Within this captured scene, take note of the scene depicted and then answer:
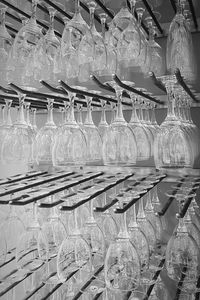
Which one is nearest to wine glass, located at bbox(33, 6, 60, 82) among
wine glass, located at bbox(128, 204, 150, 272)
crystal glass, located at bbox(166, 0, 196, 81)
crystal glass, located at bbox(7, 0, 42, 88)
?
crystal glass, located at bbox(7, 0, 42, 88)

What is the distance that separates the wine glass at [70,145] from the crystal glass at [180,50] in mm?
331

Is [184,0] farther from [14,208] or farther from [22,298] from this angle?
[22,298]

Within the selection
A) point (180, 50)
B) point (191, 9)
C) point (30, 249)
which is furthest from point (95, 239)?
point (191, 9)

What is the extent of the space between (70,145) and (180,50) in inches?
18.1

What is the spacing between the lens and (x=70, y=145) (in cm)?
113

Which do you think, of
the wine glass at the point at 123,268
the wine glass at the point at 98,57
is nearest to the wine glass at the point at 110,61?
the wine glass at the point at 98,57

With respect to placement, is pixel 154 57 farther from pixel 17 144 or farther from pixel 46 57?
pixel 17 144

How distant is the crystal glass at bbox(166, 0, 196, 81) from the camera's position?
1.16m

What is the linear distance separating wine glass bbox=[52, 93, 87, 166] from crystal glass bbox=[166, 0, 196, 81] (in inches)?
13.0

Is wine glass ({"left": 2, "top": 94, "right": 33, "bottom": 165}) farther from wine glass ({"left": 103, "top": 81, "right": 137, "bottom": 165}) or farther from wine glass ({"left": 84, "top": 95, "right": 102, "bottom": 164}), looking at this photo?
wine glass ({"left": 103, "top": 81, "right": 137, "bottom": 165})

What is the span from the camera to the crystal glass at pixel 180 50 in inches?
45.8

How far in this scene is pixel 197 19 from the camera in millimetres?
1636

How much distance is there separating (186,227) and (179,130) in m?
0.34

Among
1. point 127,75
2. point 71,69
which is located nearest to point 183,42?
point 127,75
